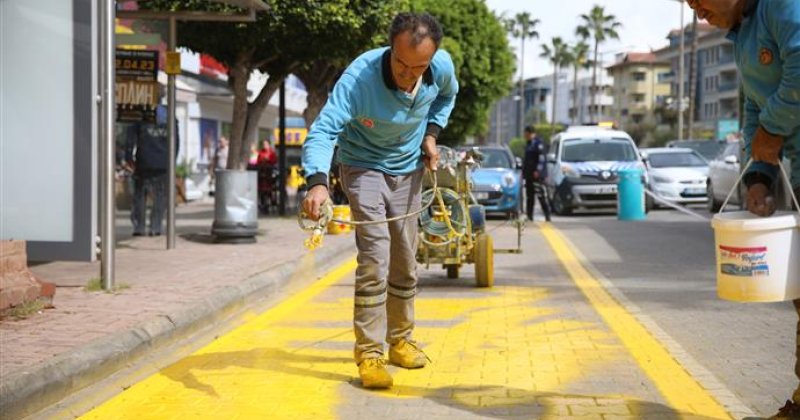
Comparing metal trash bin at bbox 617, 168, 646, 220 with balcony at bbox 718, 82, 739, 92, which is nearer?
metal trash bin at bbox 617, 168, 646, 220

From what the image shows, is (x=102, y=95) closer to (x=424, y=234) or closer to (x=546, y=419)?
(x=424, y=234)

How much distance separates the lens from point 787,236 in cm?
424

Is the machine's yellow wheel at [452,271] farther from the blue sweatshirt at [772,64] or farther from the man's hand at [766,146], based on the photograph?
the man's hand at [766,146]

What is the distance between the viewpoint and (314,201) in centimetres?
532

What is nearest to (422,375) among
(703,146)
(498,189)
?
(498,189)

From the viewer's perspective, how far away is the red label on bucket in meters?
4.22

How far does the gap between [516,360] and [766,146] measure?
273cm

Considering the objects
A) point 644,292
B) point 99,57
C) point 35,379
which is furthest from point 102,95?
point 644,292

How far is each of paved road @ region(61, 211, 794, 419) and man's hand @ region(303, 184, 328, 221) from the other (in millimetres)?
941

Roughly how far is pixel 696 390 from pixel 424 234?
4915 mm

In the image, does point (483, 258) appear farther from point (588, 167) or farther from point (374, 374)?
point (588, 167)

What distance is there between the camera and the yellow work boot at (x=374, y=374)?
5.78m

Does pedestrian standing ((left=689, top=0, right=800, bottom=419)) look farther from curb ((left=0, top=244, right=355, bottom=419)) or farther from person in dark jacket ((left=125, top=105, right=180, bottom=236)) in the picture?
person in dark jacket ((left=125, top=105, right=180, bottom=236))

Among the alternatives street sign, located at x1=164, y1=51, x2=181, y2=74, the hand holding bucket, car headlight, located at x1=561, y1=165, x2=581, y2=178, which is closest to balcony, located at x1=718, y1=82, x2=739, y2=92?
car headlight, located at x1=561, y1=165, x2=581, y2=178
